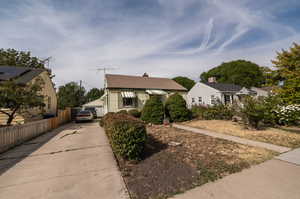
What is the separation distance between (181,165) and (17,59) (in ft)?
137

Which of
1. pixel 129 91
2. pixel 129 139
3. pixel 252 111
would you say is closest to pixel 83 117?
pixel 129 91

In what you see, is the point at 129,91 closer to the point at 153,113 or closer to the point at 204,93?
the point at 153,113

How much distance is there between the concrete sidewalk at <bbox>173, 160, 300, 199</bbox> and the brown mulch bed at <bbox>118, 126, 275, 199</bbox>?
219mm

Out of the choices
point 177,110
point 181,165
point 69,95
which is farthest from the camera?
point 69,95

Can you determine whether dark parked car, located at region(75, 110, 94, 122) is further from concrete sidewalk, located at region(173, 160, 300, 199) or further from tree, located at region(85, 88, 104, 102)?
tree, located at region(85, 88, 104, 102)

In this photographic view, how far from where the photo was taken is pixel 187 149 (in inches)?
216

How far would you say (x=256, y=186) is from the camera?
3.02m

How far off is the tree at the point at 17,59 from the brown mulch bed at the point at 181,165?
3759 cm

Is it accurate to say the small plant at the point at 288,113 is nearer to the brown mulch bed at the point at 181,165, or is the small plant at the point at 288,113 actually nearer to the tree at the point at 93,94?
the brown mulch bed at the point at 181,165

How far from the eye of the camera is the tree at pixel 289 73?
37.6 feet

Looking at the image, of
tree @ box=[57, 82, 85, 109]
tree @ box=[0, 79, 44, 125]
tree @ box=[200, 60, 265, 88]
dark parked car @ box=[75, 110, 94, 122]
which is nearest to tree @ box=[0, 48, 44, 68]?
tree @ box=[57, 82, 85, 109]

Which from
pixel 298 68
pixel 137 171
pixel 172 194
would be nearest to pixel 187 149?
pixel 137 171

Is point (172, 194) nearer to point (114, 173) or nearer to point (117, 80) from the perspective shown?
point (114, 173)

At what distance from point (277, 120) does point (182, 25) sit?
10489 millimetres
